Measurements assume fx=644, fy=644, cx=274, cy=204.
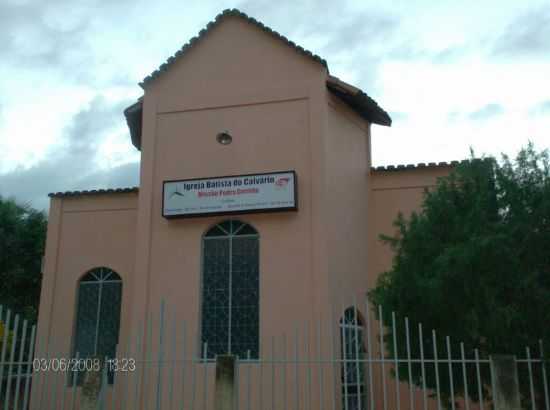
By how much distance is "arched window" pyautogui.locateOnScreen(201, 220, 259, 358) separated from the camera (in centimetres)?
1254

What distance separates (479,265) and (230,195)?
562 centimetres

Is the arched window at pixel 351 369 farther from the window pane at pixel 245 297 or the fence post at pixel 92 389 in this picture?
the fence post at pixel 92 389

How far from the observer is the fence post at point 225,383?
8180 millimetres

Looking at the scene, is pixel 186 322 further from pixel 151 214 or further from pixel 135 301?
pixel 151 214

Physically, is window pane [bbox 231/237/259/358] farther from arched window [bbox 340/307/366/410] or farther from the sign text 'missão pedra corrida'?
arched window [bbox 340/307/366/410]

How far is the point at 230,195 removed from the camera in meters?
13.0

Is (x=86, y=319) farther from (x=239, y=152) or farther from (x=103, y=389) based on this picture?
(x=103, y=389)

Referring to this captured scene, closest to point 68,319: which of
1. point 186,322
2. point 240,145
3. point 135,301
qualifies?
point 135,301

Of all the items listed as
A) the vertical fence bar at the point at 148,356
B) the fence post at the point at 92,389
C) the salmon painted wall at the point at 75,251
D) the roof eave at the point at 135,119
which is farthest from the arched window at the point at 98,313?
the fence post at the point at 92,389

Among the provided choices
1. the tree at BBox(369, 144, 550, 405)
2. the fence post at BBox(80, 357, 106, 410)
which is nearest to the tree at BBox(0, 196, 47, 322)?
the fence post at BBox(80, 357, 106, 410)

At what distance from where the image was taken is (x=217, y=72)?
14125 mm

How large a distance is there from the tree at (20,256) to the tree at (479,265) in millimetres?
15778

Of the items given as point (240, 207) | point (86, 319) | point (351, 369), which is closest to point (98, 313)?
point (86, 319)

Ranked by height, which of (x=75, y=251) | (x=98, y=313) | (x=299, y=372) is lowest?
(x=299, y=372)
